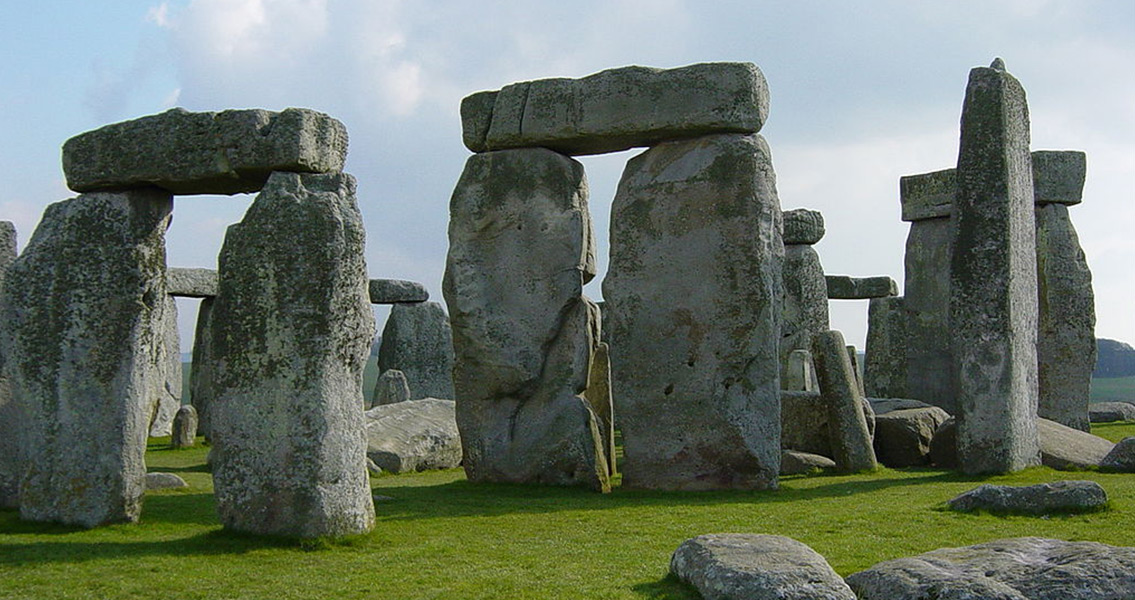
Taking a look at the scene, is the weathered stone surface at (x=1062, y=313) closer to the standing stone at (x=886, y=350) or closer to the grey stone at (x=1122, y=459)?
the standing stone at (x=886, y=350)

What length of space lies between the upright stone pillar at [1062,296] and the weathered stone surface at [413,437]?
8.30 meters

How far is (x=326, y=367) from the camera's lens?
799 cm

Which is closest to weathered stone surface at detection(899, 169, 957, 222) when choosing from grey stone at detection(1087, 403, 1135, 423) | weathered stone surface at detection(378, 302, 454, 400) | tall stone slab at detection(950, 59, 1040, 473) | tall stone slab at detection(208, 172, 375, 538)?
grey stone at detection(1087, 403, 1135, 423)

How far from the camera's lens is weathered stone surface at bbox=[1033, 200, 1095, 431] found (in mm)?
17719

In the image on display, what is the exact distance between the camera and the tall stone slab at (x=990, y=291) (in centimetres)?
1209

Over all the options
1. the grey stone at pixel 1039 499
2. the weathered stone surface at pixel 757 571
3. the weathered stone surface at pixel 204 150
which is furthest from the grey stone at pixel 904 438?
the weathered stone surface at pixel 204 150

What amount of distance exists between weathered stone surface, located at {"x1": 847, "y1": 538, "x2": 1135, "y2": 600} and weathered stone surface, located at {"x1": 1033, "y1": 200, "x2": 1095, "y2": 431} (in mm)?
11844

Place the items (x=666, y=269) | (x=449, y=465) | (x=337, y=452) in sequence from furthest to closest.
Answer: (x=449, y=465) < (x=666, y=269) < (x=337, y=452)

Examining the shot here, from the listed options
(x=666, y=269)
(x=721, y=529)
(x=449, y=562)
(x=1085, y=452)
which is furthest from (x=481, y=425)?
(x=1085, y=452)

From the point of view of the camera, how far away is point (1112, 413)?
21.2 m

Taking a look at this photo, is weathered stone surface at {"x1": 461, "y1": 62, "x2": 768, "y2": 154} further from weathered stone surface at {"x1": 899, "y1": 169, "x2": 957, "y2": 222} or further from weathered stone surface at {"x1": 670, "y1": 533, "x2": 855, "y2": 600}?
weathered stone surface at {"x1": 899, "y1": 169, "x2": 957, "y2": 222}

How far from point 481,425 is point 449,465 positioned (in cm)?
245

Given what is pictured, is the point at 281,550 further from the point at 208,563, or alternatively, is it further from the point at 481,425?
the point at 481,425

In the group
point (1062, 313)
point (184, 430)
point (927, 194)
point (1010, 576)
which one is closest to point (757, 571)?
point (1010, 576)
